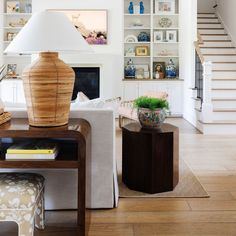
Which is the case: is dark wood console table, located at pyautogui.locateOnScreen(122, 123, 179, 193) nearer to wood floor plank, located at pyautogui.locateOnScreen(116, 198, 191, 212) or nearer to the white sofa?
Result: wood floor plank, located at pyautogui.locateOnScreen(116, 198, 191, 212)

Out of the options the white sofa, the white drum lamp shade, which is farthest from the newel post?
the white drum lamp shade

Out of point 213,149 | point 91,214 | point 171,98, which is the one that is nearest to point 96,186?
point 91,214

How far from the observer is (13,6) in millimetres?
8945

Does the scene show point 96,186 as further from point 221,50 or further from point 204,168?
A: point 221,50

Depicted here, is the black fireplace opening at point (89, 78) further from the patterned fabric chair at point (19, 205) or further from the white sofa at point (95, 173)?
the patterned fabric chair at point (19, 205)

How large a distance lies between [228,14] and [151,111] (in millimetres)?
6832

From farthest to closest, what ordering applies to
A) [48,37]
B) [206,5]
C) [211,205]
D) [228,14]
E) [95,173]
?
[206,5] < [228,14] < [211,205] < [95,173] < [48,37]

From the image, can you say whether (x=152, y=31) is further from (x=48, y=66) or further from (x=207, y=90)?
(x=48, y=66)

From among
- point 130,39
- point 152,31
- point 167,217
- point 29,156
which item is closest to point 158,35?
point 152,31

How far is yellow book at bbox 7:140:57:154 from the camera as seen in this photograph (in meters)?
2.32

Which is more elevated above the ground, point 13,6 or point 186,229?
point 13,6

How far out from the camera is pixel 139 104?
351 cm

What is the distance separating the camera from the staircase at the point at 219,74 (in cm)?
661

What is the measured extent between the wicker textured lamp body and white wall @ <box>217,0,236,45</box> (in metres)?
7.27
